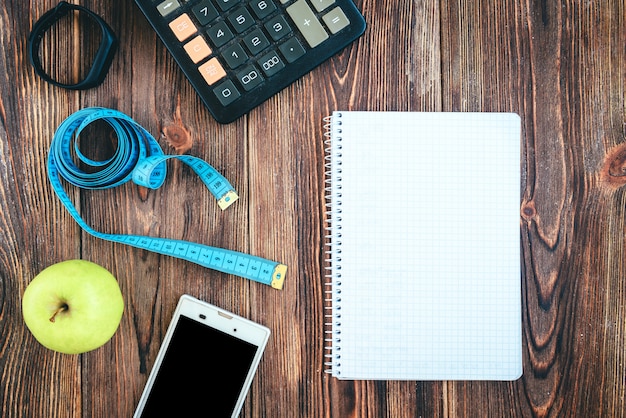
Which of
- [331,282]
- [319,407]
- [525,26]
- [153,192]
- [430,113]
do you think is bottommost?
[319,407]

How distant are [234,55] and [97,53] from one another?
0.58ft

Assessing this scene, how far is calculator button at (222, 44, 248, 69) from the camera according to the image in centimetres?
63

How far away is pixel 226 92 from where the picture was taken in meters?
0.63

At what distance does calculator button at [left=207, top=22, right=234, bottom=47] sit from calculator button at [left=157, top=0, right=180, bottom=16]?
0.17 feet

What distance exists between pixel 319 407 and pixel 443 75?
463 mm

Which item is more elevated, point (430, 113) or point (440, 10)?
point (440, 10)

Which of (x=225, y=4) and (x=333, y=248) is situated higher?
(x=225, y=4)

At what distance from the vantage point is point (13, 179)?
66 centimetres

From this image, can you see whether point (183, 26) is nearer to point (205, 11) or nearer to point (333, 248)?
point (205, 11)

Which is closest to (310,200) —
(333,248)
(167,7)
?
(333,248)

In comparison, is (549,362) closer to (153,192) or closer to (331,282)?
(331,282)

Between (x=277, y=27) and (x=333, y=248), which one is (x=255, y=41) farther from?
(x=333, y=248)

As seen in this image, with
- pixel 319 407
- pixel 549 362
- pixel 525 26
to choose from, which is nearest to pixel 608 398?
pixel 549 362

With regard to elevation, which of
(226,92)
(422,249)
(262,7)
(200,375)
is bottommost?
(200,375)
